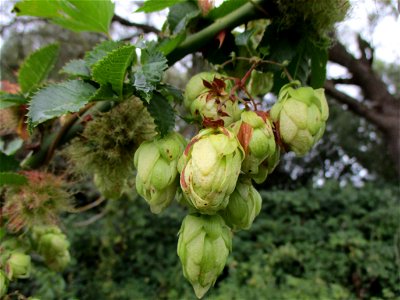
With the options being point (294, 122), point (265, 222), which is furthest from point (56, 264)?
point (265, 222)

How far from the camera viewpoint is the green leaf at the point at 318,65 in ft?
2.03

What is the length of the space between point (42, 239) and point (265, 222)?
264 centimetres

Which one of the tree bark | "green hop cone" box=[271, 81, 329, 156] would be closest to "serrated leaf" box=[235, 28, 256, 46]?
"green hop cone" box=[271, 81, 329, 156]

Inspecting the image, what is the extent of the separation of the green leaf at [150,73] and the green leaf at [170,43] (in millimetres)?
62

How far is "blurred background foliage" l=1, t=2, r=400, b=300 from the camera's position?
259 cm

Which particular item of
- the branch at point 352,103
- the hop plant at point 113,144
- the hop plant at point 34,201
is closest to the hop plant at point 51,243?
the hop plant at point 34,201

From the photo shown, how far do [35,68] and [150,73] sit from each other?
1.00 feet

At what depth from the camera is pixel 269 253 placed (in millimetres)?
2982

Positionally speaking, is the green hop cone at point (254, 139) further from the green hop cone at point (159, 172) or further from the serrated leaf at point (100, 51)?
the serrated leaf at point (100, 51)

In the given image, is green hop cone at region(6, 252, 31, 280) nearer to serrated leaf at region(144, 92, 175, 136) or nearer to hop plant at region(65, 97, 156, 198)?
hop plant at region(65, 97, 156, 198)

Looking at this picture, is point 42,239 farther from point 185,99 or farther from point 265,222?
point 265,222

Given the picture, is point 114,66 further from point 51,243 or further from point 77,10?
point 51,243

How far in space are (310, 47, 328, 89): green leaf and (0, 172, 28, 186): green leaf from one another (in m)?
0.43

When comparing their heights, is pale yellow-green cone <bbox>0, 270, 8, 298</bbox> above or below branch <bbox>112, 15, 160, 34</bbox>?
above
